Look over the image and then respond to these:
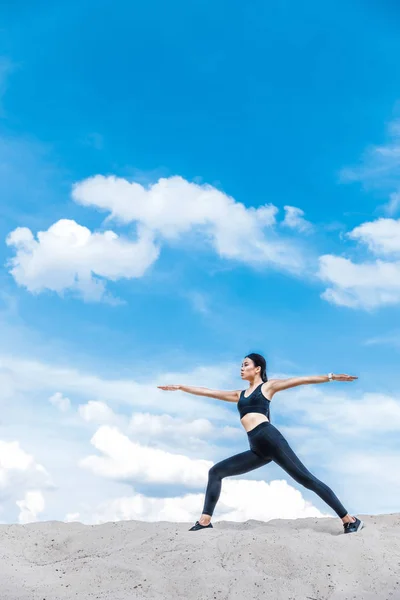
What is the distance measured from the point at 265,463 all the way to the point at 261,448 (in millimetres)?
262

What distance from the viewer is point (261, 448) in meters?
8.63

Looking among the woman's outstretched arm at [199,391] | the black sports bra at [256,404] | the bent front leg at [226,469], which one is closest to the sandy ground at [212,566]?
the bent front leg at [226,469]

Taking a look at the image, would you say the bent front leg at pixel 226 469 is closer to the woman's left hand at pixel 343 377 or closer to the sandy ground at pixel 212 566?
the sandy ground at pixel 212 566

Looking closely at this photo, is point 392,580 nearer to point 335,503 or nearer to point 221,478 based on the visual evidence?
point 335,503

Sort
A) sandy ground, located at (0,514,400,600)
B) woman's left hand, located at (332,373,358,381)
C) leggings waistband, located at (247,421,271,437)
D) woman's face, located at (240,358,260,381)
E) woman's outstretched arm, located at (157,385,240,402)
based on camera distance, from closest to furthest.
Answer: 1. sandy ground, located at (0,514,400,600)
2. woman's left hand, located at (332,373,358,381)
3. leggings waistband, located at (247,421,271,437)
4. woman's face, located at (240,358,260,381)
5. woman's outstretched arm, located at (157,385,240,402)

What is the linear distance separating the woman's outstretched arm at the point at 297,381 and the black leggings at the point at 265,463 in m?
0.48

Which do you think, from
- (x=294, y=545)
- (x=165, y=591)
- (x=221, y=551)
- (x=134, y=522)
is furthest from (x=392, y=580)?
(x=134, y=522)

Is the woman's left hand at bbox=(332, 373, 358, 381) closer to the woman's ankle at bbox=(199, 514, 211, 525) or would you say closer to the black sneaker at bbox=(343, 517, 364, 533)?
the black sneaker at bbox=(343, 517, 364, 533)

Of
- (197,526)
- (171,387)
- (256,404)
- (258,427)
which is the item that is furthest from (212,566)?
(171,387)

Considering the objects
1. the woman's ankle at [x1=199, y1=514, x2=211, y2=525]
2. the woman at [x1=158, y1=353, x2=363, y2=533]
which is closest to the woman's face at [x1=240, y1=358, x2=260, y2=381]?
the woman at [x1=158, y1=353, x2=363, y2=533]

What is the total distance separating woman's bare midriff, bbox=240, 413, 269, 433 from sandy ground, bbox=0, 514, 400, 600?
129cm

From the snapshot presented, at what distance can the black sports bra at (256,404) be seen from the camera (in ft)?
28.9

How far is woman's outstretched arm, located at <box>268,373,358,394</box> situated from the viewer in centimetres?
823

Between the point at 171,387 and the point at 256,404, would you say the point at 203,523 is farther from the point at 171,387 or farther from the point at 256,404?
the point at 171,387
